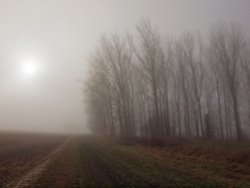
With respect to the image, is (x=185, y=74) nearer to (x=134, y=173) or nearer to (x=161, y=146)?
(x=161, y=146)

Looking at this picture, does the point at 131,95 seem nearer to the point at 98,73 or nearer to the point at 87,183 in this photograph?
the point at 98,73

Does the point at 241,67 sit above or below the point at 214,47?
below

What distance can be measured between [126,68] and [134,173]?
1234 inches

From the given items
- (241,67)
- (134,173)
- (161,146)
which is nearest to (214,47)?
(241,67)

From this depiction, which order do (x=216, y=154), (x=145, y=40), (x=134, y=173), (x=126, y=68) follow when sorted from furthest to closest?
(x=126, y=68) → (x=145, y=40) → (x=216, y=154) → (x=134, y=173)

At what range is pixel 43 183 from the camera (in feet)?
31.8

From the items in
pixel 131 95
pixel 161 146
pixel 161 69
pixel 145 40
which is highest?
pixel 145 40

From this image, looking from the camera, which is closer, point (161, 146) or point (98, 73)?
point (161, 146)

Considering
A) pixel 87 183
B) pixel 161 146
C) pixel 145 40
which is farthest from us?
pixel 145 40

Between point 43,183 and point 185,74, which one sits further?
point 185,74

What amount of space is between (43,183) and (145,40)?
98.5 feet

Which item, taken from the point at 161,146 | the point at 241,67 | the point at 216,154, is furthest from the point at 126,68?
the point at 216,154

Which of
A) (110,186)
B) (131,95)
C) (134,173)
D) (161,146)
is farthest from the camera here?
(131,95)

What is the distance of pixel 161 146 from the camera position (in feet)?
77.6
